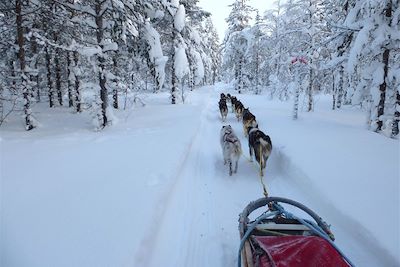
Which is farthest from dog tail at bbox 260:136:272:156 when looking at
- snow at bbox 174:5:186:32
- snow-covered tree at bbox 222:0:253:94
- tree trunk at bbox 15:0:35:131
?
snow-covered tree at bbox 222:0:253:94

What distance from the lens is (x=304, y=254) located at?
9.53 ft

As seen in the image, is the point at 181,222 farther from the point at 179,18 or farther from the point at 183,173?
the point at 179,18

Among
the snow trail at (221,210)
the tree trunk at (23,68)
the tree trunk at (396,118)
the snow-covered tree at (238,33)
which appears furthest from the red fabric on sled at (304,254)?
the snow-covered tree at (238,33)

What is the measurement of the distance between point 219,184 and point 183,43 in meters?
15.8

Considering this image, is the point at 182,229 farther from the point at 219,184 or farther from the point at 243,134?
the point at 243,134

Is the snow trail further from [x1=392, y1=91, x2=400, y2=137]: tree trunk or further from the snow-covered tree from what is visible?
the snow-covered tree

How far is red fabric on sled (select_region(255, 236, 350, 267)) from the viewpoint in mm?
2816

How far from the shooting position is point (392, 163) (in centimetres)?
656

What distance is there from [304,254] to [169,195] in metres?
3.63

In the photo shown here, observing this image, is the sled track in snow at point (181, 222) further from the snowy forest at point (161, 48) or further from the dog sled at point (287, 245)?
the snowy forest at point (161, 48)

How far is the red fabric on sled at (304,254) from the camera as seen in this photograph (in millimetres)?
2816

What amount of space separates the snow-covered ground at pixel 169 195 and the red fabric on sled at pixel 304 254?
1.42 m

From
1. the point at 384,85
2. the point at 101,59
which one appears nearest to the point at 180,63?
the point at 101,59

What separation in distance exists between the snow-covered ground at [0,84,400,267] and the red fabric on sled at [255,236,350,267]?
142cm
